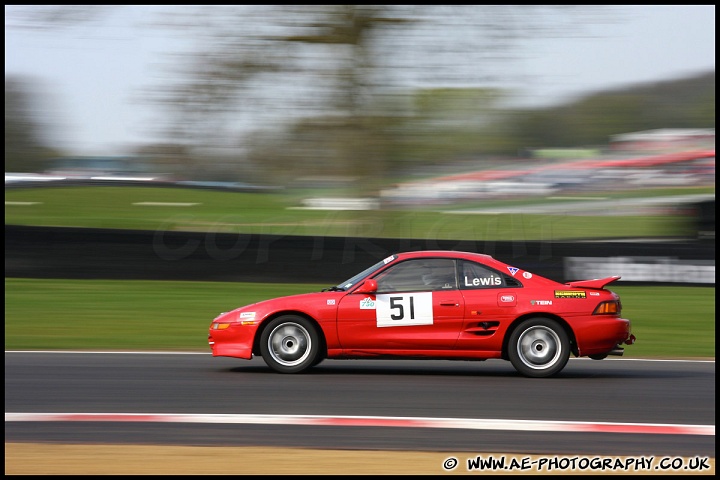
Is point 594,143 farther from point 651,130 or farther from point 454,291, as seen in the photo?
point 454,291

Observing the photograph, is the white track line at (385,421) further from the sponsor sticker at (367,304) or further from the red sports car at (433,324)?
the sponsor sticker at (367,304)

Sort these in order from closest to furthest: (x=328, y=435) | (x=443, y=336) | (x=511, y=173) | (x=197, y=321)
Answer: (x=328, y=435) < (x=443, y=336) < (x=197, y=321) < (x=511, y=173)

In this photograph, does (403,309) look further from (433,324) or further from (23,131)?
(23,131)

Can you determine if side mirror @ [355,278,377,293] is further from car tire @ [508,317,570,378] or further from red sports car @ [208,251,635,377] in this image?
car tire @ [508,317,570,378]

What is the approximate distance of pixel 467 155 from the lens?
19547mm

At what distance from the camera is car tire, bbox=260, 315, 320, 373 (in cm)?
830

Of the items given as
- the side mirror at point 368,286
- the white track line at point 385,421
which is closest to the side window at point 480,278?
the side mirror at point 368,286

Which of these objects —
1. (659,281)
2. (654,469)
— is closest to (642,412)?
(654,469)

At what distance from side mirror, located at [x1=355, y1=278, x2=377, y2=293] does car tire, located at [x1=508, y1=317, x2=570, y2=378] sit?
1.36 metres

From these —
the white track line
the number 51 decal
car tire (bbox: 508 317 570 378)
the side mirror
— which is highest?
the side mirror

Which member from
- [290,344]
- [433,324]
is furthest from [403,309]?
[290,344]

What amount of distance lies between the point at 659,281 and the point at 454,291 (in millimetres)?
8553

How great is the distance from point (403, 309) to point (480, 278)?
805 millimetres

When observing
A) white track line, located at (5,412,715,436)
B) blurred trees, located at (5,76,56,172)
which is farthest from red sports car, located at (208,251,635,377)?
blurred trees, located at (5,76,56,172)
